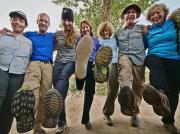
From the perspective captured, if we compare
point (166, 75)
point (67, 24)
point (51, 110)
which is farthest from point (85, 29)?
point (51, 110)

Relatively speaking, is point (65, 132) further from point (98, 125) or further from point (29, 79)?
point (29, 79)

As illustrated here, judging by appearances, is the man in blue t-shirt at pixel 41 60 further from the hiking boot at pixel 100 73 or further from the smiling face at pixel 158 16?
the smiling face at pixel 158 16

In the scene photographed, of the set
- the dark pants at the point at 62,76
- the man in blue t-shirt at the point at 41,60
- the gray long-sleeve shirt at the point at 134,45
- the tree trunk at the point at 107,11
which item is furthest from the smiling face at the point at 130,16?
the tree trunk at the point at 107,11

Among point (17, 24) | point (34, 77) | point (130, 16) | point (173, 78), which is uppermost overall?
point (130, 16)

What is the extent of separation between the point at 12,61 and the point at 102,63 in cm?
165

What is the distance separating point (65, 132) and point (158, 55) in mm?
2381

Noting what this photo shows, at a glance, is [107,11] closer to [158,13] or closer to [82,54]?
[158,13]

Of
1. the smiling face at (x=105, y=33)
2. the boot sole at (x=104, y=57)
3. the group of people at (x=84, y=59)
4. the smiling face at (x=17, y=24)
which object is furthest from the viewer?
the smiling face at (x=105, y=33)

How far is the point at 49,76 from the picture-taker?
628 centimetres

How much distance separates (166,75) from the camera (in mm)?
6145

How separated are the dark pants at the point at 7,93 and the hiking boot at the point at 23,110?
76 centimetres

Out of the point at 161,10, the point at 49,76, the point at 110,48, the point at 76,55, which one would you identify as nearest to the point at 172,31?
the point at 161,10

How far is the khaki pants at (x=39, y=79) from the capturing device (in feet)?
19.2

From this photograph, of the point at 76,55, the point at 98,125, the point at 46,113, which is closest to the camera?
the point at 46,113
